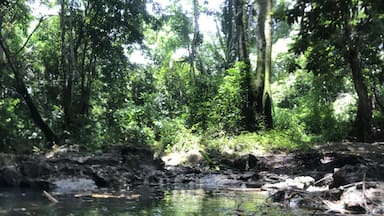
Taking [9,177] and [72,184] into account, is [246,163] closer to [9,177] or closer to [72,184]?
[72,184]

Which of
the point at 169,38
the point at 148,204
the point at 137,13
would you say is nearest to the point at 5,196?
the point at 148,204

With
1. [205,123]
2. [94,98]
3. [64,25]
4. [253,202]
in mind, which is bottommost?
[253,202]

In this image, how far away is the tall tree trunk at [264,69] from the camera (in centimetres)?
1598

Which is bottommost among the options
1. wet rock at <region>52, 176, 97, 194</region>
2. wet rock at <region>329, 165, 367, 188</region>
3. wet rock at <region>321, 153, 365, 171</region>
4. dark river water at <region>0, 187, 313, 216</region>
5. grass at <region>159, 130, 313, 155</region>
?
dark river water at <region>0, 187, 313, 216</region>

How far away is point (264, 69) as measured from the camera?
16.6m

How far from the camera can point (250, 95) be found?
16.4m

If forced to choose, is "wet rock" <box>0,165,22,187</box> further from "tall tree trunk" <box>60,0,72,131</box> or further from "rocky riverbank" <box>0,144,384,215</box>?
"tall tree trunk" <box>60,0,72,131</box>

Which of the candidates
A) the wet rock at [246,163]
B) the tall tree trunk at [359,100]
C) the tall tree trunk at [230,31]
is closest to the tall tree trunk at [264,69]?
the tall tree trunk at [359,100]

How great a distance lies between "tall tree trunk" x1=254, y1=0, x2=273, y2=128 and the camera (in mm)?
15977

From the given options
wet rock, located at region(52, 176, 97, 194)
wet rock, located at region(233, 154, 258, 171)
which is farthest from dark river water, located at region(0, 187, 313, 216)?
wet rock, located at region(233, 154, 258, 171)

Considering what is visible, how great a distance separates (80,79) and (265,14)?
8.09m

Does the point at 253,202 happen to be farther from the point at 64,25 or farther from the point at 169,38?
the point at 169,38

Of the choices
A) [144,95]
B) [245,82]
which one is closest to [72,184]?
[245,82]

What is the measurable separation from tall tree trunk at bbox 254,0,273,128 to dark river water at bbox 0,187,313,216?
7301 millimetres
